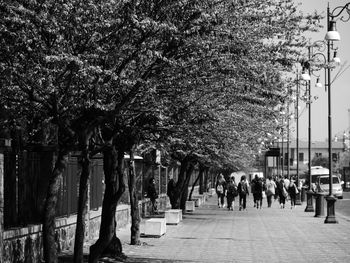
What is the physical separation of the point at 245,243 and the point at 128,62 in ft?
35.0

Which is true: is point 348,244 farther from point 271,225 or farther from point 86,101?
point 86,101

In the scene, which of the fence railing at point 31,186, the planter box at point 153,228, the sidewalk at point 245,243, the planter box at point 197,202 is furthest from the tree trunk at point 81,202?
the planter box at point 197,202

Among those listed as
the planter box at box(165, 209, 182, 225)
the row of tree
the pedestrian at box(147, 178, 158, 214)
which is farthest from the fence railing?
the pedestrian at box(147, 178, 158, 214)

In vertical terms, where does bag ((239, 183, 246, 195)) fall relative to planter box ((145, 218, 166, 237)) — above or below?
above

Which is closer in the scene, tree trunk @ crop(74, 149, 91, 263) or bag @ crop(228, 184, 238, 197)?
tree trunk @ crop(74, 149, 91, 263)

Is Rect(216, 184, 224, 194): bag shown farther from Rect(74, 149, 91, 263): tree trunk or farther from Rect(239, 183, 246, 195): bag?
Rect(74, 149, 91, 263): tree trunk

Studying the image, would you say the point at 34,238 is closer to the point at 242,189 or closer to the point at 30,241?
the point at 30,241

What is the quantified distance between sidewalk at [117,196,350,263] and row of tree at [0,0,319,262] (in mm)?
3766

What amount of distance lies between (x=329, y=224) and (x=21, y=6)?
2251 cm

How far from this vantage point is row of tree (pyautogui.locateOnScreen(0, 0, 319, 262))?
11.0 metres

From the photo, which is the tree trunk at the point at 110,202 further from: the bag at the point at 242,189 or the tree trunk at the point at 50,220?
the bag at the point at 242,189

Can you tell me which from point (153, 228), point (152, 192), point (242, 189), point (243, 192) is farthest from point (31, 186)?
point (242, 189)

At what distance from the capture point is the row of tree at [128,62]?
11008mm

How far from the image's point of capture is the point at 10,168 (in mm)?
15070
